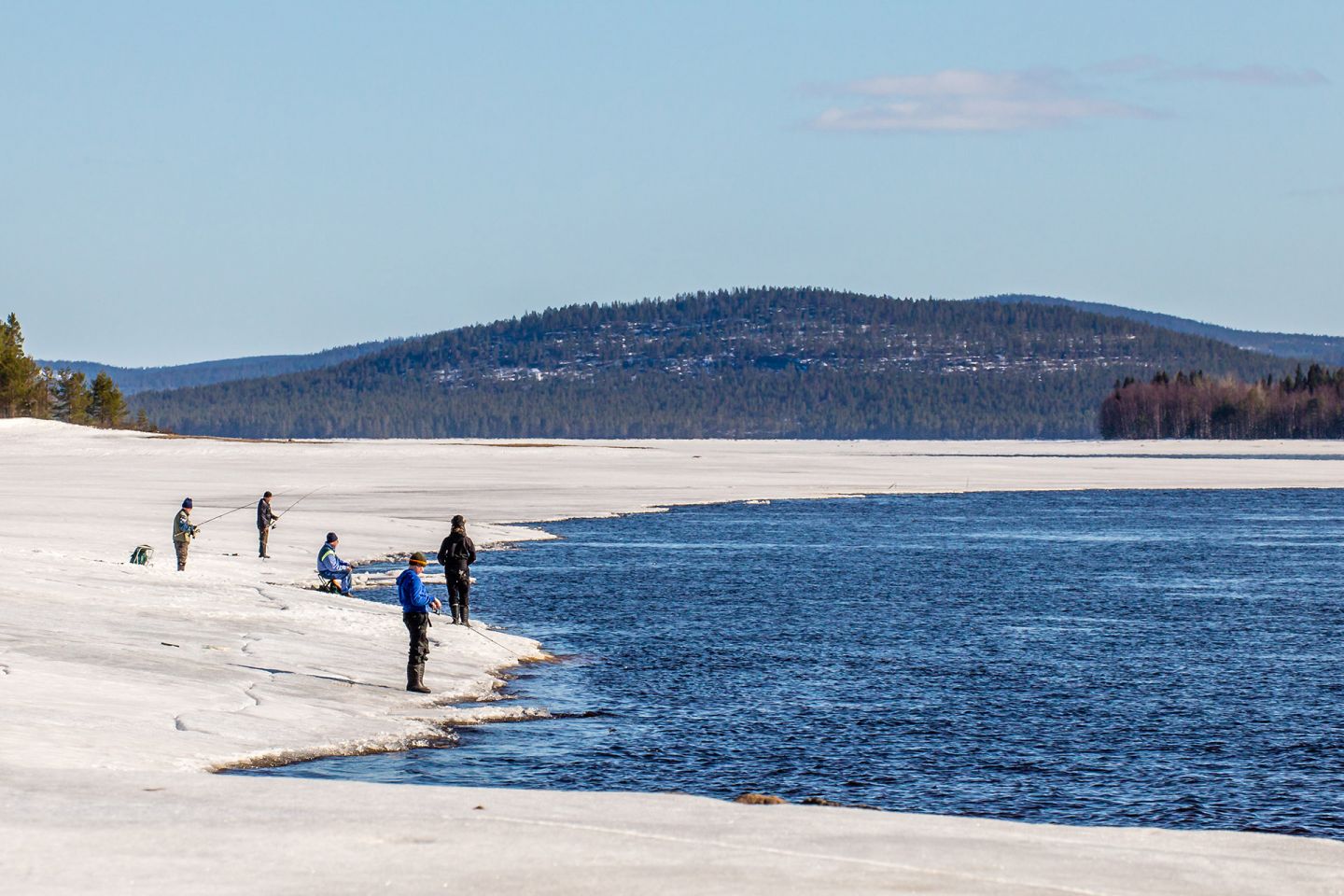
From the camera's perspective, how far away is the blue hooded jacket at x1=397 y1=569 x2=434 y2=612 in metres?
23.5

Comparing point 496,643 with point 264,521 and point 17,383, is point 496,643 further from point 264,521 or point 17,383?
point 17,383

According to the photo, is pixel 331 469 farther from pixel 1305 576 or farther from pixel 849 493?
pixel 1305 576

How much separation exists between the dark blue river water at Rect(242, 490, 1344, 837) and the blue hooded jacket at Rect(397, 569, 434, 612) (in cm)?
207

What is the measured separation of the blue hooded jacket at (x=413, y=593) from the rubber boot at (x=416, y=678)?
3.33ft

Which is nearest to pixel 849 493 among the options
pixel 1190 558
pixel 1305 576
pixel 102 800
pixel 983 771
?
pixel 1190 558

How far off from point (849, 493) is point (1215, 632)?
52.6m

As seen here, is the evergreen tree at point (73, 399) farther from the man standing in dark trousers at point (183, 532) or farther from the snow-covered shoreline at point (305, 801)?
the man standing in dark trousers at point (183, 532)

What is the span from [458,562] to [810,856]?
655 inches

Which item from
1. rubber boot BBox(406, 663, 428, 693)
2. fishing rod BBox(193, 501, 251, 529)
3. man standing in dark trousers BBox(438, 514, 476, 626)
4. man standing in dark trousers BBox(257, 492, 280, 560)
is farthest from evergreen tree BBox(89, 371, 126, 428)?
rubber boot BBox(406, 663, 428, 693)

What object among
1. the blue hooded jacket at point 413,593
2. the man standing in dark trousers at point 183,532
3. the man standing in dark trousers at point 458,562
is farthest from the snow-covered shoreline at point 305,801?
the blue hooded jacket at point 413,593

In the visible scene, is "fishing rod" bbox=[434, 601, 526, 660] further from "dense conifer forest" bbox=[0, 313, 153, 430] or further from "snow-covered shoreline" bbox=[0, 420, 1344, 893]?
"dense conifer forest" bbox=[0, 313, 153, 430]

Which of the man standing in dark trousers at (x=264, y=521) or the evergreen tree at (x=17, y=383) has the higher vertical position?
the evergreen tree at (x=17, y=383)

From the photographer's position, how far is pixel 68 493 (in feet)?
220

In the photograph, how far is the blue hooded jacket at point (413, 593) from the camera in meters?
23.5
